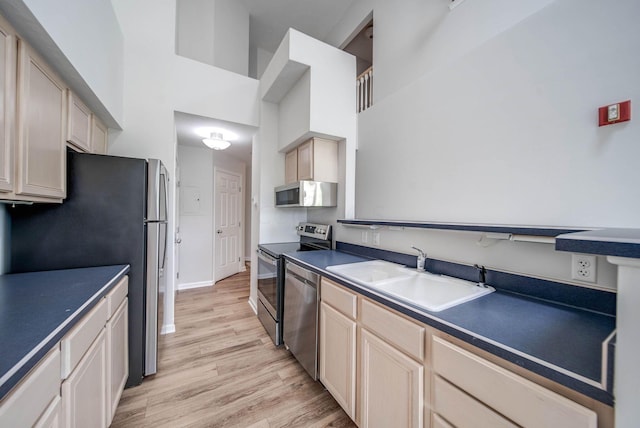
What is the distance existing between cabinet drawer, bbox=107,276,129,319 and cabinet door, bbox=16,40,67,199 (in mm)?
641

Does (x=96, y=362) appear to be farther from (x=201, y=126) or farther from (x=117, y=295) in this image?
(x=201, y=126)

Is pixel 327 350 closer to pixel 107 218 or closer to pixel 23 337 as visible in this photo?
pixel 23 337

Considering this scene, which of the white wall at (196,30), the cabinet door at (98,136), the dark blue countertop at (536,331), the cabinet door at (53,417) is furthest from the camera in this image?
the white wall at (196,30)

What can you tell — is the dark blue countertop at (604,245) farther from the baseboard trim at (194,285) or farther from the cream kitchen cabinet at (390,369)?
the baseboard trim at (194,285)

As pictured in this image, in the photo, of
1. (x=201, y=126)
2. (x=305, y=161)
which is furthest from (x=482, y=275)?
(x=201, y=126)

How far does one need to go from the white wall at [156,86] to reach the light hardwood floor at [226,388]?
57 cm

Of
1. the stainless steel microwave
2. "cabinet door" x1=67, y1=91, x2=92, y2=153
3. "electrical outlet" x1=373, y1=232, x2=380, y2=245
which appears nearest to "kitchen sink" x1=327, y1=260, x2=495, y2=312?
"electrical outlet" x1=373, y1=232, x2=380, y2=245

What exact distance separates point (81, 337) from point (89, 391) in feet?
1.02

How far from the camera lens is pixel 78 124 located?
1.62m

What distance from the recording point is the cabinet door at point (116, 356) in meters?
1.33

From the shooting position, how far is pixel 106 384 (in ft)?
4.21

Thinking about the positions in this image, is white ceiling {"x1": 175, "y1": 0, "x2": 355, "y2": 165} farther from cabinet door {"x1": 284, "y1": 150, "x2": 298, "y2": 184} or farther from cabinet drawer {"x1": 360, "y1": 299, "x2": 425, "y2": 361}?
cabinet drawer {"x1": 360, "y1": 299, "x2": 425, "y2": 361}

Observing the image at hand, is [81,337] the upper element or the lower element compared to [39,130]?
lower

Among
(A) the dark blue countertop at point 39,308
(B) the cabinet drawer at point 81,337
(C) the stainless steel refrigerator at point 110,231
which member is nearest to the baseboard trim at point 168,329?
(C) the stainless steel refrigerator at point 110,231
